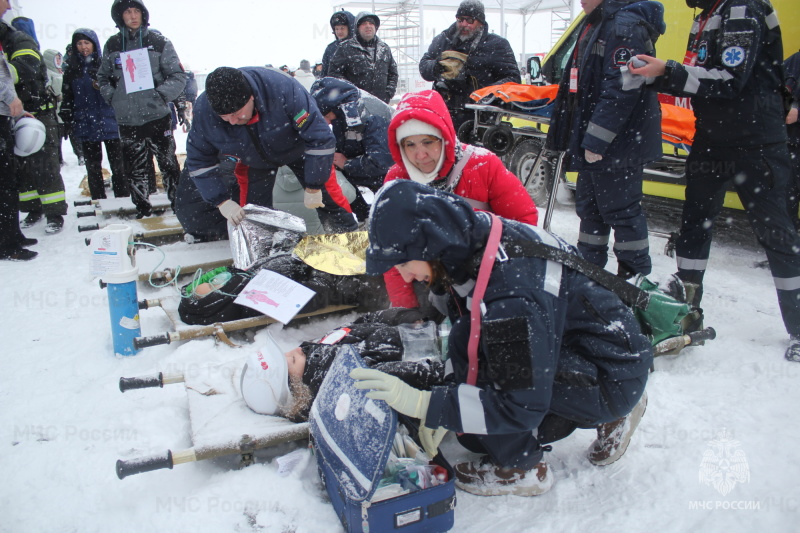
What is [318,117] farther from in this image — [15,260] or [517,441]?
[15,260]

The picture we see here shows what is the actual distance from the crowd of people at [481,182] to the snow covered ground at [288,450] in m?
0.15

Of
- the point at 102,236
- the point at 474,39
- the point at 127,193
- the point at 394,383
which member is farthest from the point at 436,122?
the point at 127,193

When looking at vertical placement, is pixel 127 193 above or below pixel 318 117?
below

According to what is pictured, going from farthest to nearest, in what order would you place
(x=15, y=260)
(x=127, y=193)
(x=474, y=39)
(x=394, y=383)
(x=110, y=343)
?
(x=127, y=193), (x=474, y=39), (x=15, y=260), (x=110, y=343), (x=394, y=383)

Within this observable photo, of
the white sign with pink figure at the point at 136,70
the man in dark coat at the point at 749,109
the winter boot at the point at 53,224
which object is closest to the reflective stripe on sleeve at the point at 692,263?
the man in dark coat at the point at 749,109

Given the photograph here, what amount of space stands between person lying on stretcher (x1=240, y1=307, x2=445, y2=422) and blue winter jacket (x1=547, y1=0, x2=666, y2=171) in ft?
4.71

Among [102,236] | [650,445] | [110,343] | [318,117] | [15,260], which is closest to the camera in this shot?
[650,445]

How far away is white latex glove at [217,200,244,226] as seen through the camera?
353cm

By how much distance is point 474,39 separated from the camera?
5.05 meters

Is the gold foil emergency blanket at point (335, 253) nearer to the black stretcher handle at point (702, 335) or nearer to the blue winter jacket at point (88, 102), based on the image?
the black stretcher handle at point (702, 335)

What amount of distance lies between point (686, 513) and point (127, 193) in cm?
633

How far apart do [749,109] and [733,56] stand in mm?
284

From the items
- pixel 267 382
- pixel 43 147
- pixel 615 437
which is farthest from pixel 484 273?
pixel 43 147

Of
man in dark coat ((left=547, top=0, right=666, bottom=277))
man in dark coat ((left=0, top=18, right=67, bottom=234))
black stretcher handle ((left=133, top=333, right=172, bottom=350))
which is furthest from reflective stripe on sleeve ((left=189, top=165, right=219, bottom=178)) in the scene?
man in dark coat ((left=547, top=0, right=666, bottom=277))
